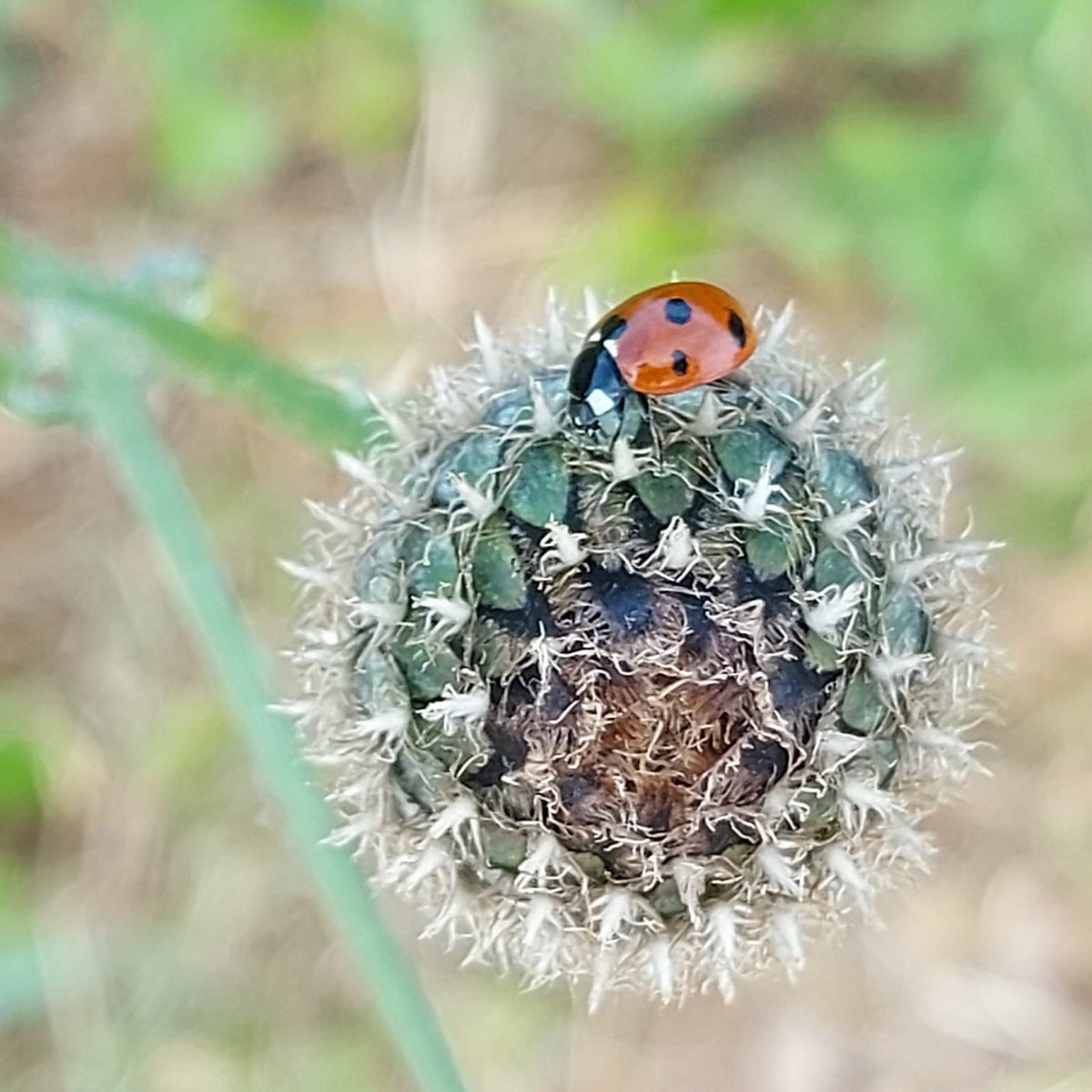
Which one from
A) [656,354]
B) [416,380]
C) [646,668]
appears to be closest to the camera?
[646,668]

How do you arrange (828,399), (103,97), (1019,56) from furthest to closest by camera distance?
(103,97)
(1019,56)
(828,399)

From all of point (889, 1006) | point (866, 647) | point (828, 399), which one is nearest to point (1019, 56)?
point (828, 399)

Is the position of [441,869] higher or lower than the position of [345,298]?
lower

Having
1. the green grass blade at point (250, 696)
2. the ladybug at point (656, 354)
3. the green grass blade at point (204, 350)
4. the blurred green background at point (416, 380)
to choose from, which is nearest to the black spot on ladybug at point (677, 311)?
the ladybug at point (656, 354)

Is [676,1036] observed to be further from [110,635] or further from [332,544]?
[332,544]

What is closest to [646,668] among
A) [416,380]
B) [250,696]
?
[250,696]

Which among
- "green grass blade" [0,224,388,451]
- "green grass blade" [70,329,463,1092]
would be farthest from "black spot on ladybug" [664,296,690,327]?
"green grass blade" [70,329,463,1092]

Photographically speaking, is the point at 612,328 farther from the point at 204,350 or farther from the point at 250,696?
the point at 250,696

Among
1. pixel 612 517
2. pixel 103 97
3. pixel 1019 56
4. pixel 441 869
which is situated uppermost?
pixel 103 97
